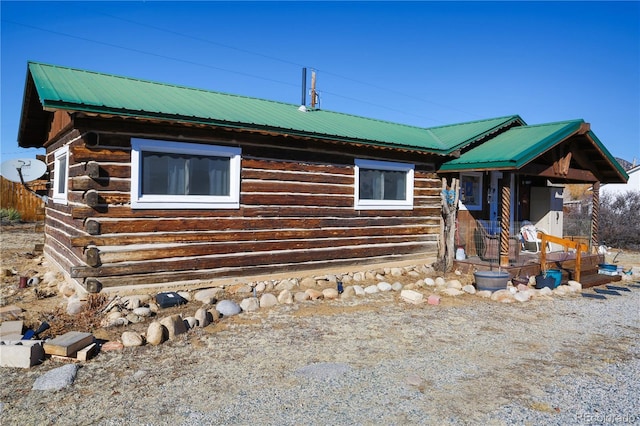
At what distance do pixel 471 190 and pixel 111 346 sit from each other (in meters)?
10.5

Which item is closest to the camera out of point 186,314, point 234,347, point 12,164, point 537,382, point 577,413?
point 577,413

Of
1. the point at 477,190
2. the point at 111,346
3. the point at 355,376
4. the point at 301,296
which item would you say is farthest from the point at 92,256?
the point at 477,190

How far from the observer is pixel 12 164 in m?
11.0

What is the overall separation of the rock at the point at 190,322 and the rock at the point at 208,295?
126 cm

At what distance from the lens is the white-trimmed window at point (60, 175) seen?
10.0 metres

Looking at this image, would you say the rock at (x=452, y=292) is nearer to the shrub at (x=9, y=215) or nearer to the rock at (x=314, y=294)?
the rock at (x=314, y=294)

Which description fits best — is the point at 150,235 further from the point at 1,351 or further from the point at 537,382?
the point at 537,382

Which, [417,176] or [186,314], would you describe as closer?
[186,314]

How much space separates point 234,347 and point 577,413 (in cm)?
387

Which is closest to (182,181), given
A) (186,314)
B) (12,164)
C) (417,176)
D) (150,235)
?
(150,235)

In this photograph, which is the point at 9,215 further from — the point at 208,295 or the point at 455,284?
the point at 455,284

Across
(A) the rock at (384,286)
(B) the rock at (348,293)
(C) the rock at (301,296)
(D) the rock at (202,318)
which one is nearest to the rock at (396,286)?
(A) the rock at (384,286)

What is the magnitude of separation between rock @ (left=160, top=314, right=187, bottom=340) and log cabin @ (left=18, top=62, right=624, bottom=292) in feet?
6.15

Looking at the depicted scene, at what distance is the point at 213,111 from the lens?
30.1ft
